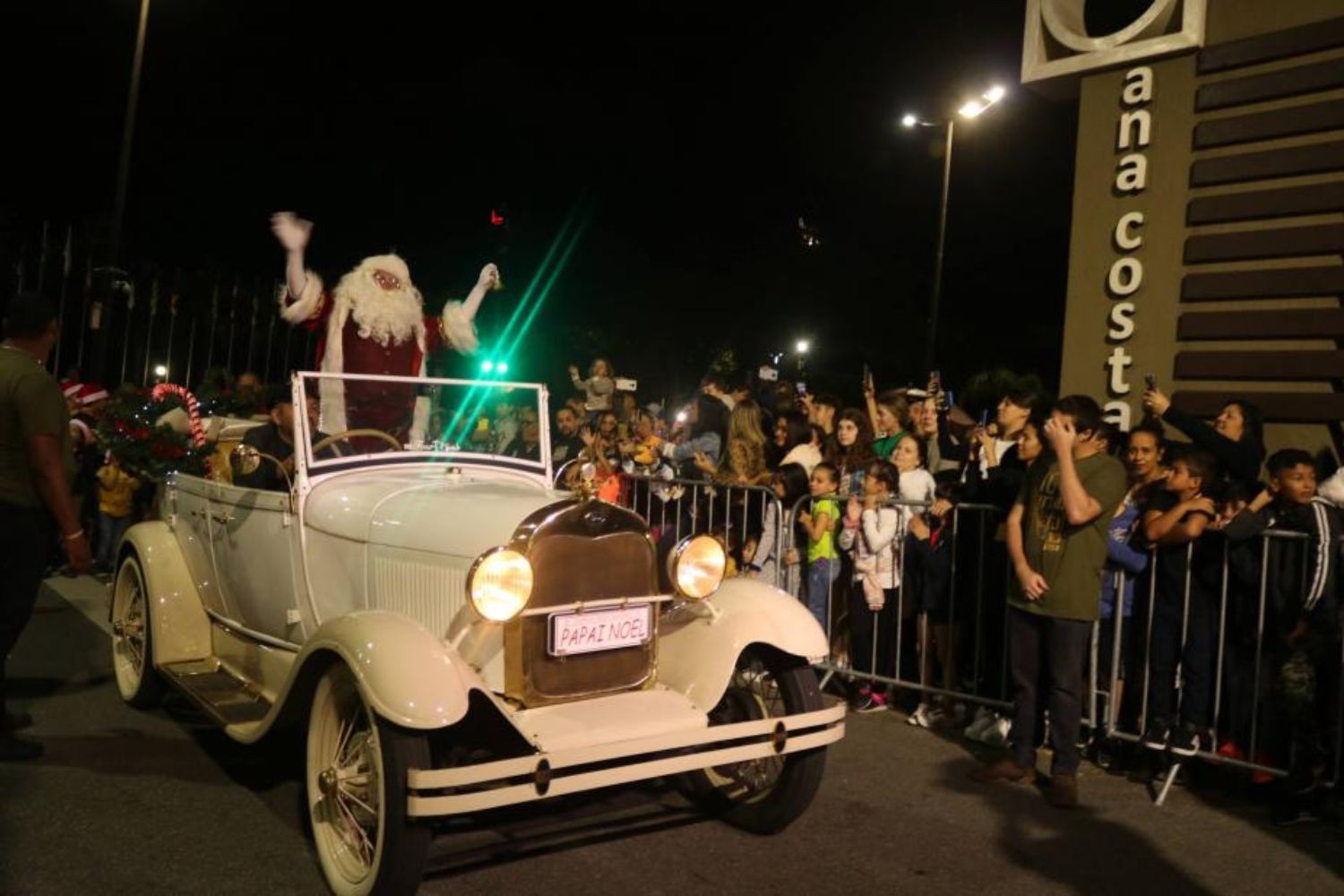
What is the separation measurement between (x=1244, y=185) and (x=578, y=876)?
6.08 metres

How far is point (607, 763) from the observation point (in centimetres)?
355

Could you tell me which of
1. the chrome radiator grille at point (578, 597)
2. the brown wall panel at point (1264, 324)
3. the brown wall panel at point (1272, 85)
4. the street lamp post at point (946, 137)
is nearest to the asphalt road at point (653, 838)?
the chrome radiator grille at point (578, 597)

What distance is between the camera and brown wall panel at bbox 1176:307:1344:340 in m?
6.48

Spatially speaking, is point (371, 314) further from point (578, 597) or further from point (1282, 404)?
point (1282, 404)

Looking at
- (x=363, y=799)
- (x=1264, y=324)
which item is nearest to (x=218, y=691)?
(x=363, y=799)

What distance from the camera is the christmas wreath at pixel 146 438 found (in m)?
7.21

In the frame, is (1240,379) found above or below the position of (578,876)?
above

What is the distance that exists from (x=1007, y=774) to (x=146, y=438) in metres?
6.14

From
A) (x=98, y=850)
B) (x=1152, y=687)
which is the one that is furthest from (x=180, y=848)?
(x=1152, y=687)

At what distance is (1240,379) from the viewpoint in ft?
22.5

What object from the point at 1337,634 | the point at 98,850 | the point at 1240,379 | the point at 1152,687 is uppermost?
the point at 1240,379

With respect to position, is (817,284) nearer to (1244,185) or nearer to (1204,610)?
(1244,185)

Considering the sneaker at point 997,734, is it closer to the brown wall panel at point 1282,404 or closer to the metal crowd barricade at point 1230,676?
the metal crowd barricade at point 1230,676

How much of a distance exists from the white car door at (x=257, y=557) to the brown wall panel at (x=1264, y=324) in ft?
18.8
